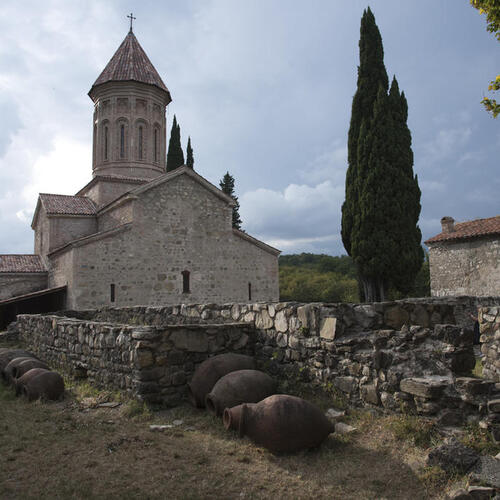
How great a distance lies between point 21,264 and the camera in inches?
719

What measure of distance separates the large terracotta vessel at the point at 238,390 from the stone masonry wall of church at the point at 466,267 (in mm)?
15557

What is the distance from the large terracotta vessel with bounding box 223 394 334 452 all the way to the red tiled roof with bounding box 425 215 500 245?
1615cm

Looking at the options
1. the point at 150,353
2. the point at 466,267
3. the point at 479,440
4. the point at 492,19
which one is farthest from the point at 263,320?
the point at 466,267

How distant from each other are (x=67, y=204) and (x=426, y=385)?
1907 centimetres

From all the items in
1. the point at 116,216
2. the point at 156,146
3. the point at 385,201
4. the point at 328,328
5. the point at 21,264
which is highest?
the point at 156,146

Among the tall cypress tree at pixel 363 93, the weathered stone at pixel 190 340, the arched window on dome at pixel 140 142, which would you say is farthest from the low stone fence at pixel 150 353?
the arched window on dome at pixel 140 142

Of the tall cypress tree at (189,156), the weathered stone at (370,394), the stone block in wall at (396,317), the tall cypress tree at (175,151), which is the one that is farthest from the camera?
the tall cypress tree at (189,156)

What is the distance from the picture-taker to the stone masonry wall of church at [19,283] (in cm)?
1695

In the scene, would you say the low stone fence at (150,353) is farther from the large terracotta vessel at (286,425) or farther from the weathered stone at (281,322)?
the large terracotta vessel at (286,425)

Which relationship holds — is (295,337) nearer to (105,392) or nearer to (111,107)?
(105,392)

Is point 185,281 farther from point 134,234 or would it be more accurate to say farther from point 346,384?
point 346,384

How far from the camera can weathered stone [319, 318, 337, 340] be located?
4.67 m

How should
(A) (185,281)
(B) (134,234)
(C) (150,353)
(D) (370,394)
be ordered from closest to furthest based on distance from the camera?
(D) (370,394) → (C) (150,353) → (B) (134,234) → (A) (185,281)

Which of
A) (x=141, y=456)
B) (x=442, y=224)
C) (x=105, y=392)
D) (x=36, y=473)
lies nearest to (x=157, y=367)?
(x=105, y=392)
